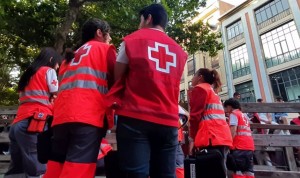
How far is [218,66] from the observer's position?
26562mm

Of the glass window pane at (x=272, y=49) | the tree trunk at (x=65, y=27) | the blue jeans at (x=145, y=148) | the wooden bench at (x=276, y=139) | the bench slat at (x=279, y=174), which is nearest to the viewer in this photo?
the blue jeans at (x=145, y=148)

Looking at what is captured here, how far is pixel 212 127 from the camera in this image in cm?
326

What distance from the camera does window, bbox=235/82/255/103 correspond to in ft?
73.2

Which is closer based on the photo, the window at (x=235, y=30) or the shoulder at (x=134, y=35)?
the shoulder at (x=134, y=35)

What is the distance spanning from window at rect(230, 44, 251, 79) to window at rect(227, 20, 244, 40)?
141cm

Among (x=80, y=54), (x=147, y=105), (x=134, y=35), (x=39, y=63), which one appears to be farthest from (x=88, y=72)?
(x=39, y=63)

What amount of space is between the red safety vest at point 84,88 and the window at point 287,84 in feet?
64.0

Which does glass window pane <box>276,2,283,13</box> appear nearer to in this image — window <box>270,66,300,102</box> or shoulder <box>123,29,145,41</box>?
window <box>270,66,300,102</box>

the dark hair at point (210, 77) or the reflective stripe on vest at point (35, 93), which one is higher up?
the dark hair at point (210, 77)

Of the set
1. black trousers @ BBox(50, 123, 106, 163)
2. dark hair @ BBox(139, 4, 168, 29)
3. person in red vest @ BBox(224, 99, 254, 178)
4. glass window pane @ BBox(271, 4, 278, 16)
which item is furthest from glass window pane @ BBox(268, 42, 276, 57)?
black trousers @ BBox(50, 123, 106, 163)

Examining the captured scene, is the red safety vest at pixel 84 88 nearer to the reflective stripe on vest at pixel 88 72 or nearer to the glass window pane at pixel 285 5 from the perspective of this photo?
the reflective stripe on vest at pixel 88 72

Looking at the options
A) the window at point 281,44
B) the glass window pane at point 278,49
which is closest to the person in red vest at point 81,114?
the window at point 281,44

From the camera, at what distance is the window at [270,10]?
20.7m

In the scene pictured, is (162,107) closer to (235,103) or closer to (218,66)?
(235,103)
